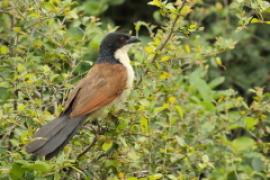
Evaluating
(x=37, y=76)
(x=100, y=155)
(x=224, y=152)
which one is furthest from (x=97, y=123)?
(x=224, y=152)

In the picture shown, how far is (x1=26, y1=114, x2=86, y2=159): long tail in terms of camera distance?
3.25 metres

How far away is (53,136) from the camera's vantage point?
3354 mm

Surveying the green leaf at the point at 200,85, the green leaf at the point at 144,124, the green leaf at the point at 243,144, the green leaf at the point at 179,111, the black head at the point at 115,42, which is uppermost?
the black head at the point at 115,42

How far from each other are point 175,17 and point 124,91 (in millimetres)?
573

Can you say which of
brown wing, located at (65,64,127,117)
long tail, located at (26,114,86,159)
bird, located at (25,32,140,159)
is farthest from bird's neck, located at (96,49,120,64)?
long tail, located at (26,114,86,159)

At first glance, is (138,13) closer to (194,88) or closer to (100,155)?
(194,88)

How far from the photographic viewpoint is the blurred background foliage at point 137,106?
11.3 feet

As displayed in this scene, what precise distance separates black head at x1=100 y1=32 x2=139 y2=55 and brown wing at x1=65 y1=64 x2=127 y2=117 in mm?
139

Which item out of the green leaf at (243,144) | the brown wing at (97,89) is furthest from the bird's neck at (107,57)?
the green leaf at (243,144)

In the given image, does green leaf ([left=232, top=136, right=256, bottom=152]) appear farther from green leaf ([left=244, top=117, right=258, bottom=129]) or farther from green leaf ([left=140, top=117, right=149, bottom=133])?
green leaf ([left=140, top=117, right=149, bottom=133])

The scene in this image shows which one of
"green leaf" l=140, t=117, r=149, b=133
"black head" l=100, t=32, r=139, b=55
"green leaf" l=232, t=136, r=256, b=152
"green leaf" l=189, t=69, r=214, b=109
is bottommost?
"green leaf" l=232, t=136, r=256, b=152

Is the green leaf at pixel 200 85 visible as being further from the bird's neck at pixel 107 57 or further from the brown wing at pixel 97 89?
the brown wing at pixel 97 89

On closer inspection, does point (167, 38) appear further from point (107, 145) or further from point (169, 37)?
point (107, 145)

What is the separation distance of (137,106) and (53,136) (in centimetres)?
42
